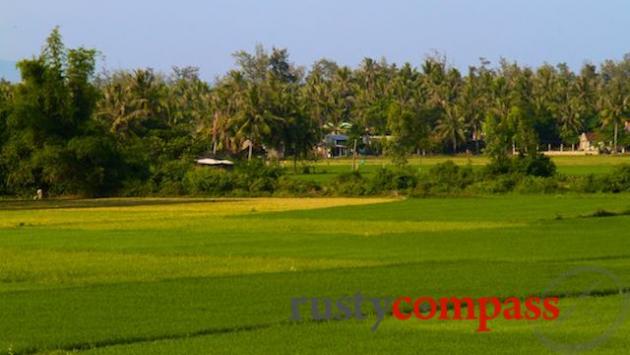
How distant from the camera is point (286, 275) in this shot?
21922 millimetres

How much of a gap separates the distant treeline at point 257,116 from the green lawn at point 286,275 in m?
19.4

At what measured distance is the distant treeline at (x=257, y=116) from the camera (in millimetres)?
64688

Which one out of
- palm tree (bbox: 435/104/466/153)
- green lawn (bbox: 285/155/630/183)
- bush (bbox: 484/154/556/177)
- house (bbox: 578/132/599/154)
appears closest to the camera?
bush (bbox: 484/154/556/177)

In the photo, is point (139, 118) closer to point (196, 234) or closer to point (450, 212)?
point (450, 212)

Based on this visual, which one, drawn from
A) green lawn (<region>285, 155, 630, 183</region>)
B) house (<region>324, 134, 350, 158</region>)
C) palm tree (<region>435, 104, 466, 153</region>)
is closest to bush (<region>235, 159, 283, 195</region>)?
green lawn (<region>285, 155, 630, 183</region>)

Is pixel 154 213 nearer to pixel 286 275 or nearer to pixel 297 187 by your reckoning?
pixel 297 187

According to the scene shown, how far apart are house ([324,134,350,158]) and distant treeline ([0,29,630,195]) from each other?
1.55 m

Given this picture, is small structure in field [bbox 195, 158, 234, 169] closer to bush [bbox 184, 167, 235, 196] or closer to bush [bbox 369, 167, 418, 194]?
bush [bbox 184, 167, 235, 196]

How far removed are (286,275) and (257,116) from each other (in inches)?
2982

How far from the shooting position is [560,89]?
13188 cm

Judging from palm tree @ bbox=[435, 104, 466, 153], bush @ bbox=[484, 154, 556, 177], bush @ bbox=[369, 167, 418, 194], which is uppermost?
palm tree @ bbox=[435, 104, 466, 153]

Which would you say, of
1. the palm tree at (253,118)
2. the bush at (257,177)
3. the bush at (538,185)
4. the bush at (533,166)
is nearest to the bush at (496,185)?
the bush at (538,185)

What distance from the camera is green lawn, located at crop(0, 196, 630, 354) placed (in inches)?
557

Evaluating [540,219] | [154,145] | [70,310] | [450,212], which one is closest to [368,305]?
[70,310]
